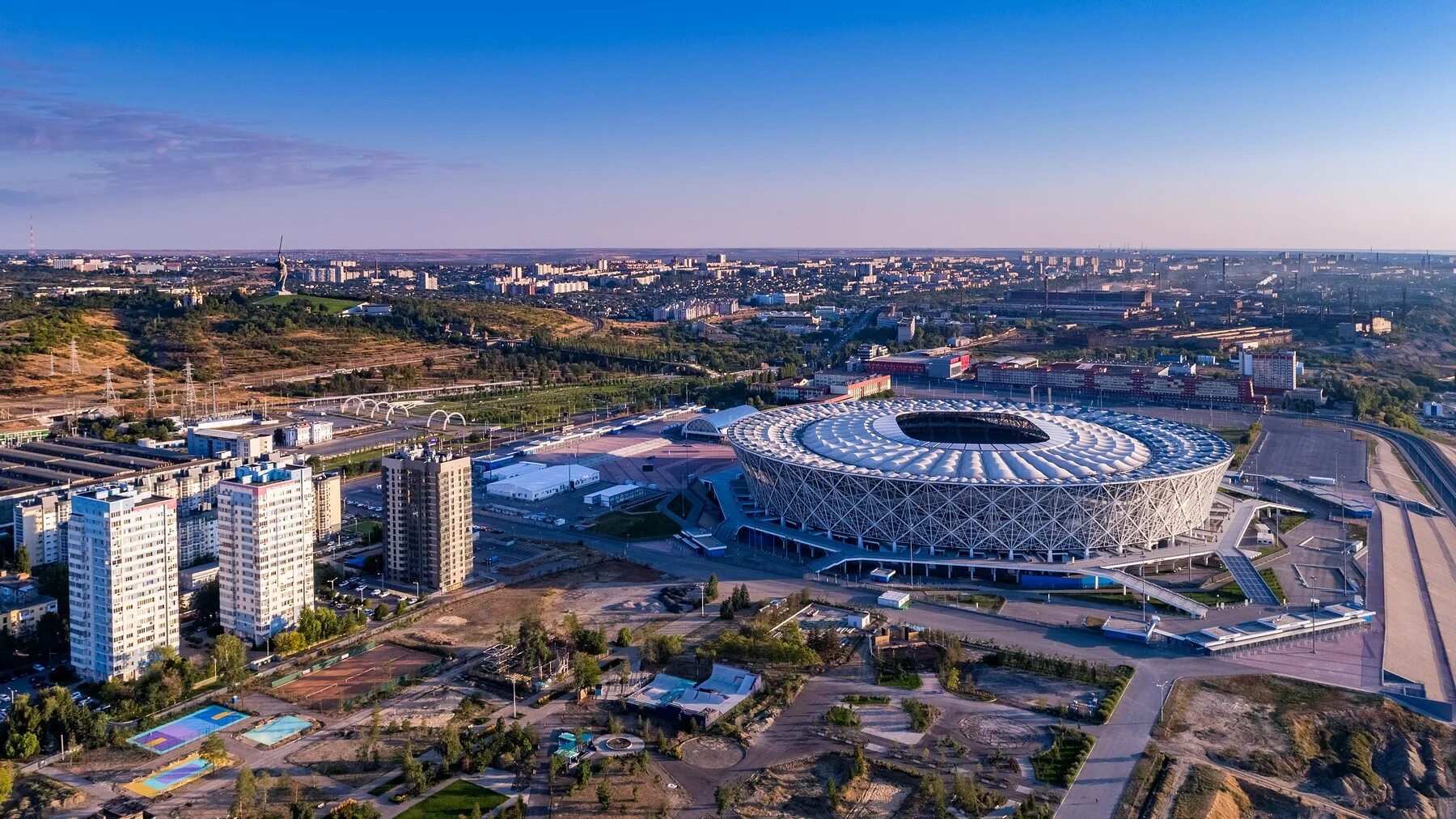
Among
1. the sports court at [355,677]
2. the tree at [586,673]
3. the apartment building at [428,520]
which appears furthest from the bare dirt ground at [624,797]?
the apartment building at [428,520]

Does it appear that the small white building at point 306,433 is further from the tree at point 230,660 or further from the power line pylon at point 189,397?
the tree at point 230,660

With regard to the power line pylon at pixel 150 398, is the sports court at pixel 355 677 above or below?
below

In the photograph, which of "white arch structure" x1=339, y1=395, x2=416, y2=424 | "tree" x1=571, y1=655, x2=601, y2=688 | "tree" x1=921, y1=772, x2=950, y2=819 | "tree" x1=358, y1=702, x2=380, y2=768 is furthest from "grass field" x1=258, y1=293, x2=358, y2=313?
"tree" x1=921, y1=772, x2=950, y2=819

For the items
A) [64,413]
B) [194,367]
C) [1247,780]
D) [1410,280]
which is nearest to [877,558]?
[1247,780]

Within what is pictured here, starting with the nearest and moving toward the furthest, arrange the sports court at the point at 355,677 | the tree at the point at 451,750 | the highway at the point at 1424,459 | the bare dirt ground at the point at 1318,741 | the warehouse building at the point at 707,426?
the bare dirt ground at the point at 1318,741, the tree at the point at 451,750, the sports court at the point at 355,677, the highway at the point at 1424,459, the warehouse building at the point at 707,426

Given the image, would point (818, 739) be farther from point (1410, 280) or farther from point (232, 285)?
point (1410, 280)

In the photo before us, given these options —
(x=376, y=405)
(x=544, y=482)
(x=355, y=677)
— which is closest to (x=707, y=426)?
(x=544, y=482)

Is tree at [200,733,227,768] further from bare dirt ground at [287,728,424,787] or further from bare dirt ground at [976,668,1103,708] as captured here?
bare dirt ground at [976,668,1103,708]
